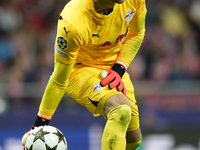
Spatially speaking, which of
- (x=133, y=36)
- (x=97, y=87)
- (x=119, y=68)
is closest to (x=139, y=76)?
(x=133, y=36)

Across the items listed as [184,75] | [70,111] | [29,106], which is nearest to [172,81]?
[184,75]

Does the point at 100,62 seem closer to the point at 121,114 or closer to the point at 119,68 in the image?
the point at 119,68

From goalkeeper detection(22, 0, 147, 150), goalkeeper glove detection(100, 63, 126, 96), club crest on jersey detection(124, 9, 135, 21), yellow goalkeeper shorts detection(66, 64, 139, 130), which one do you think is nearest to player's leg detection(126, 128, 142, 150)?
goalkeeper detection(22, 0, 147, 150)

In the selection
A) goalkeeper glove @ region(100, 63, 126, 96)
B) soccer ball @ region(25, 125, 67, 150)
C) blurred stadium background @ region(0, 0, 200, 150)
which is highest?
goalkeeper glove @ region(100, 63, 126, 96)

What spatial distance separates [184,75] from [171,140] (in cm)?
170

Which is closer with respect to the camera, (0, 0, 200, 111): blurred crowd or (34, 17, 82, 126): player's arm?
→ (34, 17, 82, 126): player's arm

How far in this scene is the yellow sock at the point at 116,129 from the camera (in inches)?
117

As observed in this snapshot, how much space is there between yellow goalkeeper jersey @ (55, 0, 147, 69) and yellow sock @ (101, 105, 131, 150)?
57 cm

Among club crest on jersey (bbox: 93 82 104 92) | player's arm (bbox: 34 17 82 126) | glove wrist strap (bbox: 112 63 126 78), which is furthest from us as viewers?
glove wrist strap (bbox: 112 63 126 78)

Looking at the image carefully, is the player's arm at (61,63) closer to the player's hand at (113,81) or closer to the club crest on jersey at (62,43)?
the club crest on jersey at (62,43)

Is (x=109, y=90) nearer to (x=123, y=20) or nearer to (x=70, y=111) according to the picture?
(x=123, y=20)

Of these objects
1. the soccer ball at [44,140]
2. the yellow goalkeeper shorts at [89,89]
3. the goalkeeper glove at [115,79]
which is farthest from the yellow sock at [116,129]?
the soccer ball at [44,140]

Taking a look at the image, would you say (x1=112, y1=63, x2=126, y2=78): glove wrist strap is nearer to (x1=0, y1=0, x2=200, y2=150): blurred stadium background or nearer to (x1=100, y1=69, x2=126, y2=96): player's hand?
(x1=100, y1=69, x2=126, y2=96): player's hand

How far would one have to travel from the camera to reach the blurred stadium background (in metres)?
6.36
